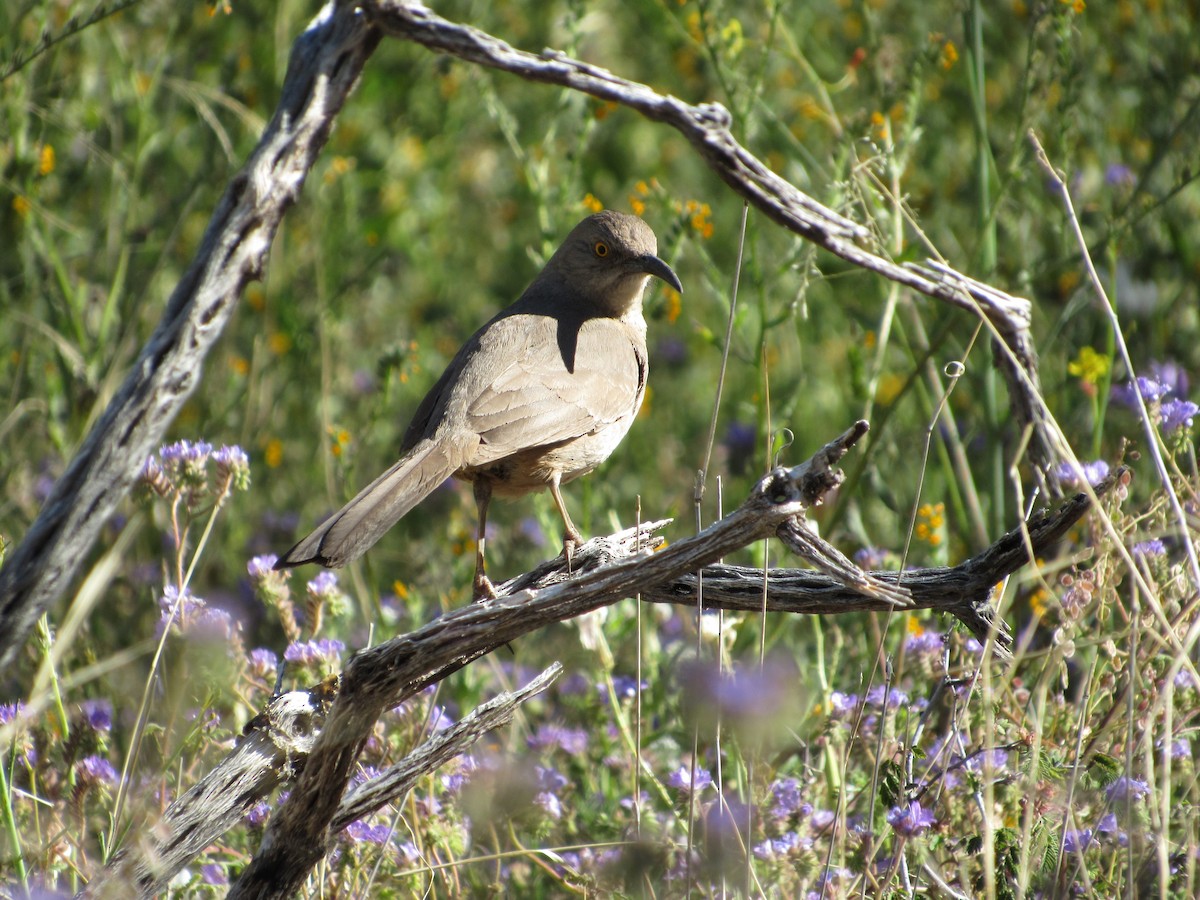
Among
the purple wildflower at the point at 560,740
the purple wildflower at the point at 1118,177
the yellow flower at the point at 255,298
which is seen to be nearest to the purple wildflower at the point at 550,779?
the purple wildflower at the point at 560,740

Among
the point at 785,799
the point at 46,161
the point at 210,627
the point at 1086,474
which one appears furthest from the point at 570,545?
the point at 46,161

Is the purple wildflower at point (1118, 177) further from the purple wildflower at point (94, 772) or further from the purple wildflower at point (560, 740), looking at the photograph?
the purple wildflower at point (94, 772)

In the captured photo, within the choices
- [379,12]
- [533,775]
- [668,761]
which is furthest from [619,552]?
[379,12]

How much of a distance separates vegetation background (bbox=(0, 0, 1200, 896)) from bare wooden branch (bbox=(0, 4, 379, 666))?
0.20 m

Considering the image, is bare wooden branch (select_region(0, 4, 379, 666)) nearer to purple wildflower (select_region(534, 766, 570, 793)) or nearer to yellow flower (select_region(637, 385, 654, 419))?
purple wildflower (select_region(534, 766, 570, 793))

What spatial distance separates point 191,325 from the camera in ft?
7.62

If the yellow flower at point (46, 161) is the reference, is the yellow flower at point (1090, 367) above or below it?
below

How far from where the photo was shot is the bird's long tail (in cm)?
281

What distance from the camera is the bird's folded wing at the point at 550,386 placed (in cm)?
402

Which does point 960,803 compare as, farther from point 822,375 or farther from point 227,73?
point 227,73

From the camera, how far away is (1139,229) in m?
6.01

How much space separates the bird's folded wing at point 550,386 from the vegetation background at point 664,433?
14.5 inches

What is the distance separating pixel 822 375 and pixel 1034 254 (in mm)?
1318

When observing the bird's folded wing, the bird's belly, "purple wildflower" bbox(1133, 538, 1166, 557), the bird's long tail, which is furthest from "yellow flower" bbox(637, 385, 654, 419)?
"purple wildflower" bbox(1133, 538, 1166, 557)
